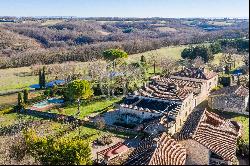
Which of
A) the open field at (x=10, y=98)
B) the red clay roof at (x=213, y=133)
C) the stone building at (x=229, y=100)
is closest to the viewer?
the red clay roof at (x=213, y=133)

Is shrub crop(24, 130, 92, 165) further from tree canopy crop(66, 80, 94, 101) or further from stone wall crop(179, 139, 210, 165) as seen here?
tree canopy crop(66, 80, 94, 101)

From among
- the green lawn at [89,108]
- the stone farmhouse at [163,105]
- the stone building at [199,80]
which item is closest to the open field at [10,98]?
the green lawn at [89,108]

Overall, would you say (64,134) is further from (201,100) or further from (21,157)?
(201,100)

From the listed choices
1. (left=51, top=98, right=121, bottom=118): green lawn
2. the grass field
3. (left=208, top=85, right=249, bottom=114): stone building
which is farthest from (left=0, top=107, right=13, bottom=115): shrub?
the grass field

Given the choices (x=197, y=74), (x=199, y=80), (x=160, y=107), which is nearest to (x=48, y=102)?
(x=160, y=107)

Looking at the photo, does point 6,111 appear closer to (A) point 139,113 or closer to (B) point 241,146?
(A) point 139,113

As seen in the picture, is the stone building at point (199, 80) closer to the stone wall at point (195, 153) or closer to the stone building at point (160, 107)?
the stone building at point (160, 107)
